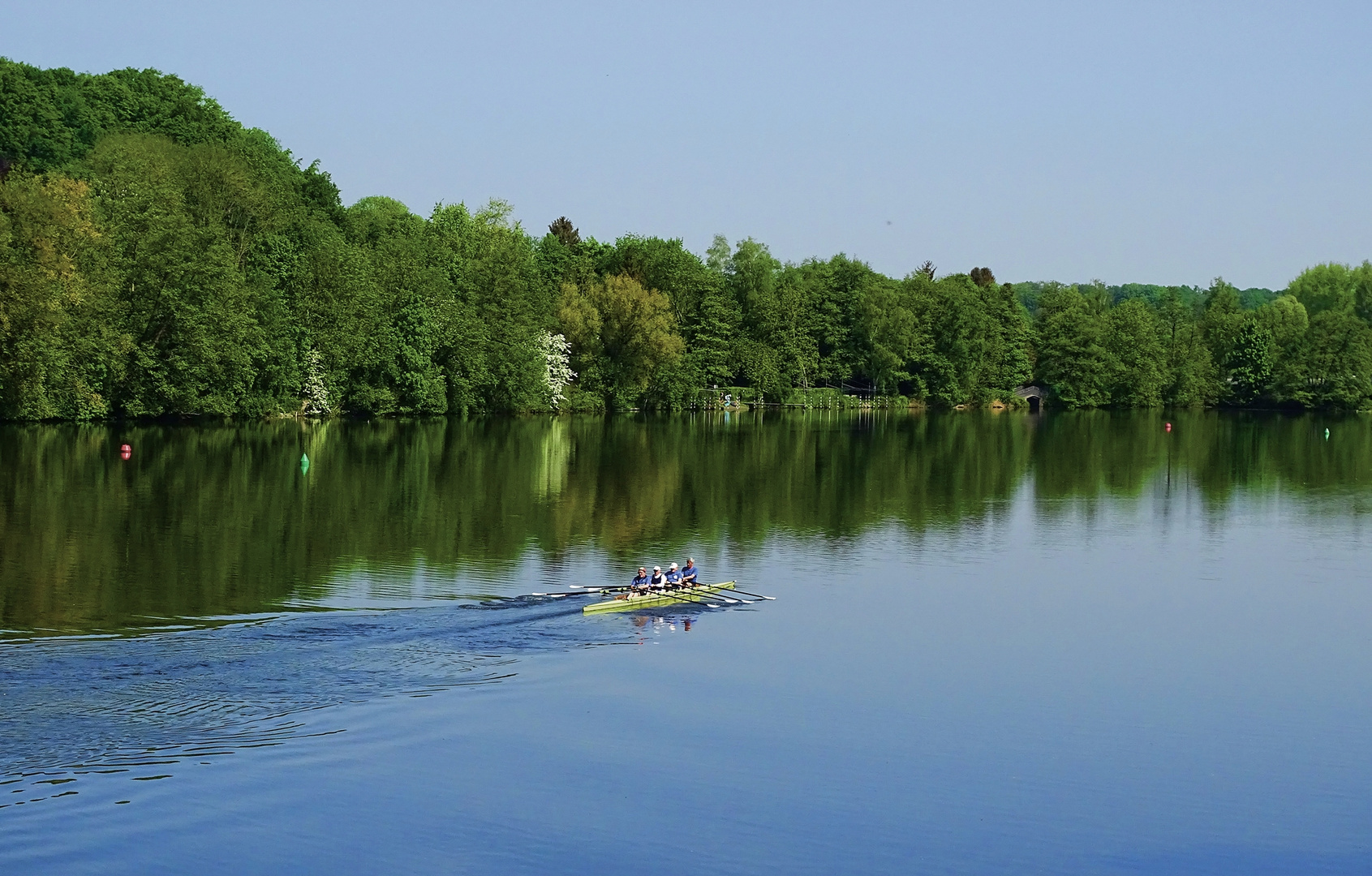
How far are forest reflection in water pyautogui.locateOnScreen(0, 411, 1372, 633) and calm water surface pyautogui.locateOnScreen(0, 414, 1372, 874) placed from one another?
0.31 metres

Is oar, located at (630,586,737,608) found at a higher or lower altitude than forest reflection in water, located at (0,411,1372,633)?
lower

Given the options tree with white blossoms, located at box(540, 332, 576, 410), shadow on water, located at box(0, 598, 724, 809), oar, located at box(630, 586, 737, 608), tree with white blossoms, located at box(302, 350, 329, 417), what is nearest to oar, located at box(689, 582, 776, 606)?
oar, located at box(630, 586, 737, 608)

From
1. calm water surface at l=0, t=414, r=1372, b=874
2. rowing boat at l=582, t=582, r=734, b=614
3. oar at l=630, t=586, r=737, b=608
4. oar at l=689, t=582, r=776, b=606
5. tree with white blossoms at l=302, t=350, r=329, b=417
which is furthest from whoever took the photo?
tree with white blossoms at l=302, t=350, r=329, b=417

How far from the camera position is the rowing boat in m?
27.8

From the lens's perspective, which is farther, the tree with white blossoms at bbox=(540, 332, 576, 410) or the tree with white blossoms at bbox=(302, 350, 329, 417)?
the tree with white blossoms at bbox=(540, 332, 576, 410)

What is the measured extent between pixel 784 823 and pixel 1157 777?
5811 millimetres

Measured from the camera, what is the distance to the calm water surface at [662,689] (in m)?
15.9

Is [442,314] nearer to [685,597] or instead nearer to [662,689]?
[685,597]

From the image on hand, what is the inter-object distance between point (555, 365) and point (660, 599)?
249ft

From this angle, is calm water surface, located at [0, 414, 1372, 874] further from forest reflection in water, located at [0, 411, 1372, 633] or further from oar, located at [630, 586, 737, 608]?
oar, located at [630, 586, 737, 608]

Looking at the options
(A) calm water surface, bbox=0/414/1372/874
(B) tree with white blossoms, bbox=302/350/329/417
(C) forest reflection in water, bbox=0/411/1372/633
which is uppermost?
(B) tree with white blossoms, bbox=302/350/329/417

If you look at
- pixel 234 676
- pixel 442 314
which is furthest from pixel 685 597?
pixel 442 314

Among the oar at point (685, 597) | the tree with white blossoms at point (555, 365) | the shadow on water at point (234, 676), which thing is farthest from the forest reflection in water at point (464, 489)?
the tree with white blossoms at point (555, 365)

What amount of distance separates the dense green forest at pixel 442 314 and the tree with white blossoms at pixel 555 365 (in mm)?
329
